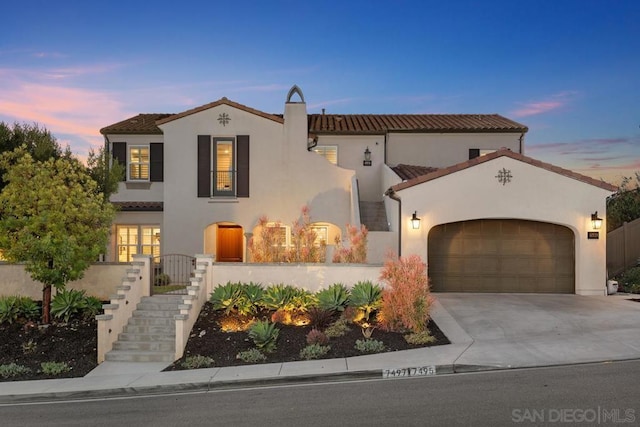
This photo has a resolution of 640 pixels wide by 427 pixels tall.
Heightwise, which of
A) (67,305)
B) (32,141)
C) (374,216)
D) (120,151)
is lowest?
(67,305)

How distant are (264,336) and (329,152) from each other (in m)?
11.9

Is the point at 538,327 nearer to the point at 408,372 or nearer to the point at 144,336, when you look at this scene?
the point at 408,372

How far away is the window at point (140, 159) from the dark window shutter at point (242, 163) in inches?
140

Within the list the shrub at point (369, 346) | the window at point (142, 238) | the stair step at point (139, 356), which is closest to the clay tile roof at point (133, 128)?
the window at point (142, 238)

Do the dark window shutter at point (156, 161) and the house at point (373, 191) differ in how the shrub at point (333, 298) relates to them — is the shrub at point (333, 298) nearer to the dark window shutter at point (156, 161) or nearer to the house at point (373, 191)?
the house at point (373, 191)

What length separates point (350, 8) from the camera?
19484 mm

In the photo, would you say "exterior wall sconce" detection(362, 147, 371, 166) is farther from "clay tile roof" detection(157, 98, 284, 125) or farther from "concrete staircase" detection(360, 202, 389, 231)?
"clay tile roof" detection(157, 98, 284, 125)

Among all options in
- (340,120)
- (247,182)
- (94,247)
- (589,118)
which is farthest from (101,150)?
(589,118)

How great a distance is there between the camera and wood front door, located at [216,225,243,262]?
21297mm

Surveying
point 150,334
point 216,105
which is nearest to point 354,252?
point 150,334

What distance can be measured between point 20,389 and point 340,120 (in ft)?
55.9

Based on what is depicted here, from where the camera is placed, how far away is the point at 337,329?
440 inches

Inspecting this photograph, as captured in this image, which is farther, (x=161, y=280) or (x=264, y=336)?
(x=161, y=280)

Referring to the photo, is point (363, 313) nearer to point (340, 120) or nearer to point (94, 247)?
point (94, 247)
